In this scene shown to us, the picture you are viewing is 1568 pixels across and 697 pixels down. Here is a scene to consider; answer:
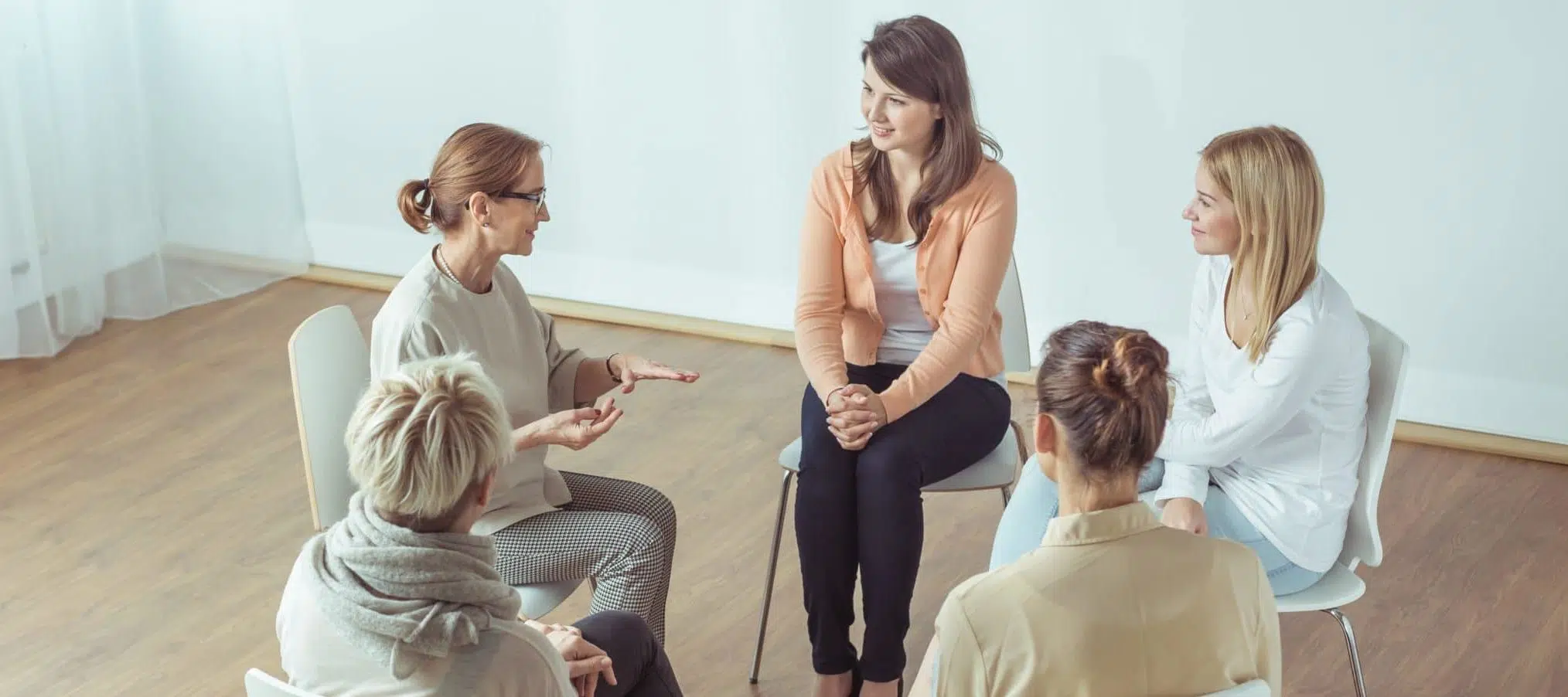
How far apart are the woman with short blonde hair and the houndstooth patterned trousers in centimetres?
57

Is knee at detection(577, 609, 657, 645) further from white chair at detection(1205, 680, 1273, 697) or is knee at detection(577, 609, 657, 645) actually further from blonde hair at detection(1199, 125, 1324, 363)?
blonde hair at detection(1199, 125, 1324, 363)

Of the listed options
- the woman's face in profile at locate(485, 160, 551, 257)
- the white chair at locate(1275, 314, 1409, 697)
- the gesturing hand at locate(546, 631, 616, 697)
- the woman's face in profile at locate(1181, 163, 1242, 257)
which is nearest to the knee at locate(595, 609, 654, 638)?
the gesturing hand at locate(546, 631, 616, 697)

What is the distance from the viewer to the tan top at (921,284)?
2.65 meters

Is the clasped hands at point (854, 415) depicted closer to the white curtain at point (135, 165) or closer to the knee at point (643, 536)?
the knee at point (643, 536)

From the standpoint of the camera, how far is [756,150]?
4.37 meters

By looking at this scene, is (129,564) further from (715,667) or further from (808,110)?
(808,110)

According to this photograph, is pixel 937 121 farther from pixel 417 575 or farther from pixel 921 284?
pixel 417 575

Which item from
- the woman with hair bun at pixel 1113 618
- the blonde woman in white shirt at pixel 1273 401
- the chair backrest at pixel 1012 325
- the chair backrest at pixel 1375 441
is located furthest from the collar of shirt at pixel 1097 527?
the chair backrest at pixel 1012 325

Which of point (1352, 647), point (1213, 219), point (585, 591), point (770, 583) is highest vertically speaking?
point (1213, 219)

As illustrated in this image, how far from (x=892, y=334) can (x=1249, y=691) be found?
4.51ft

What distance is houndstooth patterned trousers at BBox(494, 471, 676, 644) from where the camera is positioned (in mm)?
2326

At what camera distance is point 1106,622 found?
1.58 meters

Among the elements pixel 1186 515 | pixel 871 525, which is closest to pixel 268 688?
pixel 871 525

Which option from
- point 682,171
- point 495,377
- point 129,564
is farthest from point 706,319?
point 495,377
